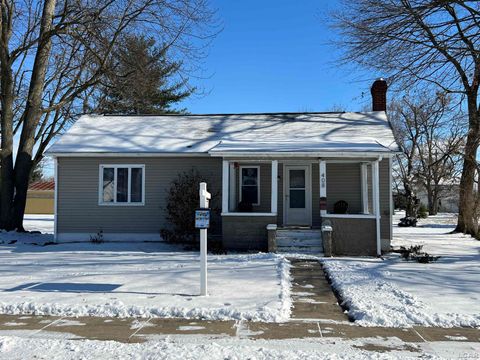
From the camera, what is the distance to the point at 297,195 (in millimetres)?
14859

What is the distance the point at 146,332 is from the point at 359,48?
14158 mm

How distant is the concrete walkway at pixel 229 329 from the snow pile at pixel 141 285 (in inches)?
9.5

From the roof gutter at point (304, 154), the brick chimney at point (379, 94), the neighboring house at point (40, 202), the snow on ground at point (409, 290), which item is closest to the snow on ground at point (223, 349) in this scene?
the snow on ground at point (409, 290)

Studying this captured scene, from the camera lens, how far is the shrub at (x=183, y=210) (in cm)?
1359

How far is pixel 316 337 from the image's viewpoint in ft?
18.0

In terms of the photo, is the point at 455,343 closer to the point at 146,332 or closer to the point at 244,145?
the point at 146,332

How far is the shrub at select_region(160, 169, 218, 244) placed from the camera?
1359cm

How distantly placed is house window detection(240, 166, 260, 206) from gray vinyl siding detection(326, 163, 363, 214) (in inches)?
93.0

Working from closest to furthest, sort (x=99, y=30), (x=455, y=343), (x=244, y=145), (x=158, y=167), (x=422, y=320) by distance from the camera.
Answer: (x=455, y=343) → (x=422, y=320) → (x=244, y=145) → (x=158, y=167) → (x=99, y=30)

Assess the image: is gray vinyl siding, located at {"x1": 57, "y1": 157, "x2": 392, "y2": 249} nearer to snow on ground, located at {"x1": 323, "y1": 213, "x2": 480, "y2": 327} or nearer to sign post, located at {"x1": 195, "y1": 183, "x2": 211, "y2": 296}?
snow on ground, located at {"x1": 323, "y1": 213, "x2": 480, "y2": 327}

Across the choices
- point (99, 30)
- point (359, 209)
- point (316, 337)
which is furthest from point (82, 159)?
point (316, 337)

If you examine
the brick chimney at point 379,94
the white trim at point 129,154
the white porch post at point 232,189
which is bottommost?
the white porch post at point 232,189

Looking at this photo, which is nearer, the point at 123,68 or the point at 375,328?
the point at 375,328

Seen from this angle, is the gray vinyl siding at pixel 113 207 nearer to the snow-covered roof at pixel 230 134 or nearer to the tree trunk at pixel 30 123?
the snow-covered roof at pixel 230 134
